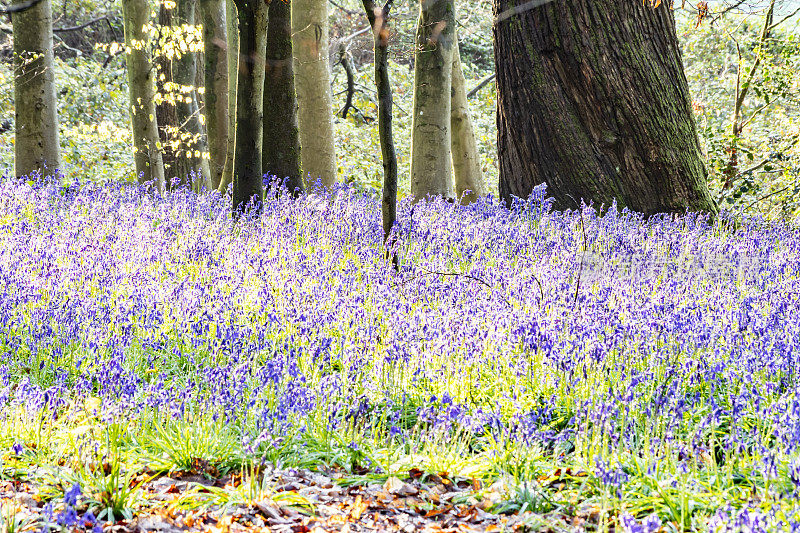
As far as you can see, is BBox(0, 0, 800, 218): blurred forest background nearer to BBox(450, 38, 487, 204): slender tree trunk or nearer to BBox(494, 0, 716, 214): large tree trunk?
BBox(450, 38, 487, 204): slender tree trunk

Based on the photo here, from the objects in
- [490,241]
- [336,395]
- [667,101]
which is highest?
[667,101]

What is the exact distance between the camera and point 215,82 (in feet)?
36.3

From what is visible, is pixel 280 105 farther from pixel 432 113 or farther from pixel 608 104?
pixel 608 104

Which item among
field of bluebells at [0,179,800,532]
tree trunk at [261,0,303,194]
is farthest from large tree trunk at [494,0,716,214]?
tree trunk at [261,0,303,194]

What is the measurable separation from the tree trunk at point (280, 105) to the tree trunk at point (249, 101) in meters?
0.71

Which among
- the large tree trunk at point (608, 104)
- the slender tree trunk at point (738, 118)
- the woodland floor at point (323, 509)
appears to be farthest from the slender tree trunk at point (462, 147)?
the woodland floor at point (323, 509)

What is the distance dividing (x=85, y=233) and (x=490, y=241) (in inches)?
146

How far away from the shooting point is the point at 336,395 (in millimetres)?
3590

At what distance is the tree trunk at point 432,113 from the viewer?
9.49 metres

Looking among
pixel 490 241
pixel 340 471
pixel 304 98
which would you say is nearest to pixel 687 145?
pixel 490 241

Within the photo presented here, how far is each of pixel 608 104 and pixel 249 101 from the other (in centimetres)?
386

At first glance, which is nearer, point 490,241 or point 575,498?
point 575,498

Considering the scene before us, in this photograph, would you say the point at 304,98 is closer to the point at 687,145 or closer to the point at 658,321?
the point at 687,145

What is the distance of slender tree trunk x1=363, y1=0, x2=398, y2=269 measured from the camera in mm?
5676
